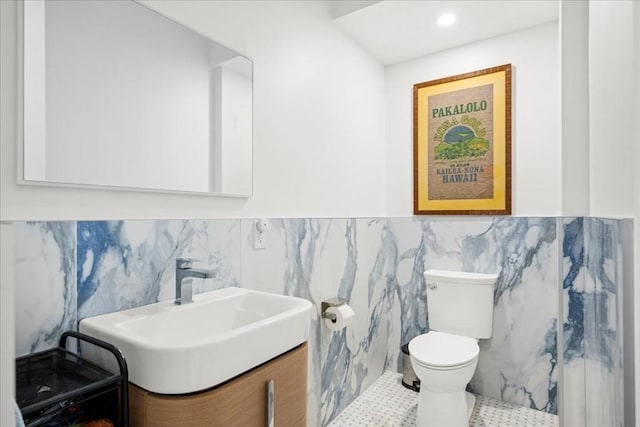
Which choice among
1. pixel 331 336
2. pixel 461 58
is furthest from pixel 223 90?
pixel 461 58

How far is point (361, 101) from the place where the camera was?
2.54 meters

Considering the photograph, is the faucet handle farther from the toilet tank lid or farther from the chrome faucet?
the toilet tank lid

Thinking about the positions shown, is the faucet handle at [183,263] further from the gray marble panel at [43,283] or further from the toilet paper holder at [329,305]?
the toilet paper holder at [329,305]

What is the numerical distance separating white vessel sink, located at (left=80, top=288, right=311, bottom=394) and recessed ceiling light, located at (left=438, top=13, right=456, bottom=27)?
193 cm

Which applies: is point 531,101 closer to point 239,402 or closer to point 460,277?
point 460,277

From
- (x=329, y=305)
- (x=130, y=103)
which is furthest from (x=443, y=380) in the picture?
(x=130, y=103)

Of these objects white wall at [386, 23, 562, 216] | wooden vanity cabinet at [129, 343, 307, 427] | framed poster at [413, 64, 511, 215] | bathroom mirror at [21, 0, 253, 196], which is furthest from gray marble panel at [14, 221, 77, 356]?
white wall at [386, 23, 562, 216]

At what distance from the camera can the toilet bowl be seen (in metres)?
1.82

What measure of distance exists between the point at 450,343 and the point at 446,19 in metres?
1.93

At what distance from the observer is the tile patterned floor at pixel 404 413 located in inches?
82.9

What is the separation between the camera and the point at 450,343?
81.2 inches

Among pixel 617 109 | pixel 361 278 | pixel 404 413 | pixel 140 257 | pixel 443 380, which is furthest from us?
pixel 361 278

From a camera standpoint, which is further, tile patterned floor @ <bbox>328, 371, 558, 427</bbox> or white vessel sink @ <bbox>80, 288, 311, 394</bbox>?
tile patterned floor @ <bbox>328, 371, 558, 427</bbox>

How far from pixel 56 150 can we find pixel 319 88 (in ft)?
4.62
